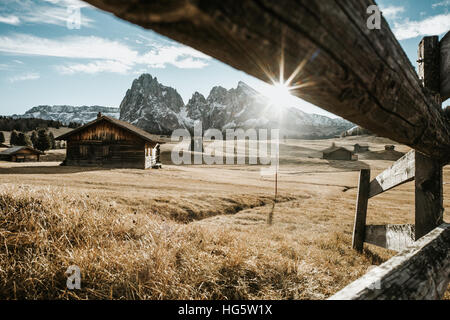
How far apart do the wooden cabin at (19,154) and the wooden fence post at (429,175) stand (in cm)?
5381

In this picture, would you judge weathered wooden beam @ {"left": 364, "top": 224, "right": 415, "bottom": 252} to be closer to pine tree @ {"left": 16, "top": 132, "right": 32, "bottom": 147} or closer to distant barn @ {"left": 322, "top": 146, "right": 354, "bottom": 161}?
distant barn @ {"left": 322, "top": 146, "right": 354, "bottom": 161}

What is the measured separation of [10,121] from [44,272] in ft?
444

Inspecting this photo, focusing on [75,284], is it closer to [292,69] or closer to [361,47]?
→ [292,69]

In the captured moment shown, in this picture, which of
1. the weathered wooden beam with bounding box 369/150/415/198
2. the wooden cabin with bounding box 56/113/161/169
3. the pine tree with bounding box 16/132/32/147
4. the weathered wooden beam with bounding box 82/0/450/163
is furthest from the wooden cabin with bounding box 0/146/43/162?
the weathered wooden beam with bounding box 82/0/450/163

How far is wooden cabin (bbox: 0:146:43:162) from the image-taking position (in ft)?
126

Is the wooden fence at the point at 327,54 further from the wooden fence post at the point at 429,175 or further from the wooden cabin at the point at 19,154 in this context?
the wooden cabin at the point at 19,154

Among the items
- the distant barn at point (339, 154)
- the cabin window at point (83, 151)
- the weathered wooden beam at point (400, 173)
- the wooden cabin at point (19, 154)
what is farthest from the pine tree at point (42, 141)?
the distant barn at point (339, 154)

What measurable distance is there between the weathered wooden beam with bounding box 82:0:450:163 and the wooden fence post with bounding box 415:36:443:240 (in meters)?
1.45

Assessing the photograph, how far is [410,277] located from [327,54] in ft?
4.10

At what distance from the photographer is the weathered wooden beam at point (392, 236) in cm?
270

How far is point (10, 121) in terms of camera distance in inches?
3824

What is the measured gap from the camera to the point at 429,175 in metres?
2.24

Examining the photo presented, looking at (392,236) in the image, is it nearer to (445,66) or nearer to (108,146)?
(445,66)

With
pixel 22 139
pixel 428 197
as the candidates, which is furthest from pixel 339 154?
pixel 22 139
